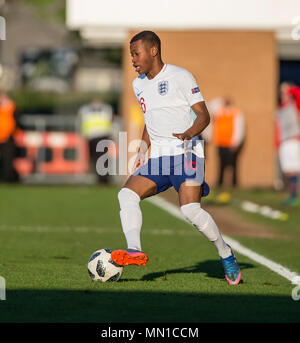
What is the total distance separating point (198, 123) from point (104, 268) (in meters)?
1.46

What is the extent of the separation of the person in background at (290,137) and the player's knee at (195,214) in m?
11.0

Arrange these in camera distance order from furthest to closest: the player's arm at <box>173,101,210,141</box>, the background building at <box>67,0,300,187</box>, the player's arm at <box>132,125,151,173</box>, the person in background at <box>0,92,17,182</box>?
1. the background building at <box>67,0,300,187</box>
2. the person in background at <box>0,92,17,182</box>
3. the player's arm at <box>132,125,151,173</box>
4. the player's arm at <box>173,101,210,141</box>

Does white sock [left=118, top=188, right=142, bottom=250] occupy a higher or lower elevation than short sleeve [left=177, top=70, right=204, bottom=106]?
lower

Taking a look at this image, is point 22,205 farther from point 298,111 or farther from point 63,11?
point 63,11

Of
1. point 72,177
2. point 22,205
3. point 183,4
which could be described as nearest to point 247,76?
point 183,4

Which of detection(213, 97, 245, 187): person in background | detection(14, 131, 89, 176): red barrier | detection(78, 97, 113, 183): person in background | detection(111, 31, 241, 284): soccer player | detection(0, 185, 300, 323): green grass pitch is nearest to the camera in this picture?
detection(0, 185, 300, 323): green grass pitch

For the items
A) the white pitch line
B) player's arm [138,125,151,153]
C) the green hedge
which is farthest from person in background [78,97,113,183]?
player's arm [138,125,151,153]

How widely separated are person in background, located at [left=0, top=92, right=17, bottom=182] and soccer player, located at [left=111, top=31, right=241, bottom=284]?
17784 millimetres

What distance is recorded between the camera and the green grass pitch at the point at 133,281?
6.72 meters

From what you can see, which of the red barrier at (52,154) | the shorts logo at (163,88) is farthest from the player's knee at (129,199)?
the red barrier at (52,154)

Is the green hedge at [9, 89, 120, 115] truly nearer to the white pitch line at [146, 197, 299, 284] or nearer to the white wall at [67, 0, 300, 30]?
the white wall at [67, 0, 300, 30]

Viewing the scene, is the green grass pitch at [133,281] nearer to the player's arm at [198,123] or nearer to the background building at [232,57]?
the player's arm at [198,123]

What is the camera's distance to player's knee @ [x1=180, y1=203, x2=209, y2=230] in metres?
8.09

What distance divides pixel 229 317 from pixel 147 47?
261 cm
